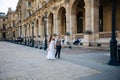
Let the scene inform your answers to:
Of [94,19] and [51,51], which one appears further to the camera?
[94,19]

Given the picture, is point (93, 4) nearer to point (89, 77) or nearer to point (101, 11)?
point (101, 11)

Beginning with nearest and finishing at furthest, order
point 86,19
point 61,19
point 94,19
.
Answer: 1. point 94,19
2. point 86,19
3. point 61,19

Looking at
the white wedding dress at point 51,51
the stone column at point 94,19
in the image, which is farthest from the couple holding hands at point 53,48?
the stone column at point 94,19

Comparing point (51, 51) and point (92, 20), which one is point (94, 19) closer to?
point (92, 20)

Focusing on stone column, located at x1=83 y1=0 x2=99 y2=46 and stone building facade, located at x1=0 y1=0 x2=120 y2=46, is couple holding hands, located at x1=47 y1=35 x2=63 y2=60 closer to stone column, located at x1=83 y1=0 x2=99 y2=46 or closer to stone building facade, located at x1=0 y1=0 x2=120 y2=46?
stone building facade, located at x1=0 y1=0 x2=120 y2=46

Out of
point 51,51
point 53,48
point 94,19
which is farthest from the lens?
point 94,19

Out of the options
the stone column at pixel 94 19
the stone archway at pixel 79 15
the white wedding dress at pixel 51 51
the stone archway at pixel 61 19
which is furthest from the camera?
the stone archway at pixel 61 19

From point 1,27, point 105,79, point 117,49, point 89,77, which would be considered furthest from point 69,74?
point 1,27

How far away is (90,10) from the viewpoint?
79.7ft

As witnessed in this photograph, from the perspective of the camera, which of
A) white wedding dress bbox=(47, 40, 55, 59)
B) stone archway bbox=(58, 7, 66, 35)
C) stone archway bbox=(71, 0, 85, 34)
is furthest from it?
stone archway bbox=(58, 7, 66, 35)

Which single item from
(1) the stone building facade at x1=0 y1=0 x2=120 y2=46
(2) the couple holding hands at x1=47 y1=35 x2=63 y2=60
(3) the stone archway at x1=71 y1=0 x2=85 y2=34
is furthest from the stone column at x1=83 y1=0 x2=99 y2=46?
(2) the couple holding hands at x1=47 y1=35 x2=63 y2=60

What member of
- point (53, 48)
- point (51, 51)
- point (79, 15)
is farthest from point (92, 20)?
point (79, 15)

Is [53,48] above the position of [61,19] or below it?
below

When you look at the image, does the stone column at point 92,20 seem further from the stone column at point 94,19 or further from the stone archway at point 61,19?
the stone archway at point 61,19
